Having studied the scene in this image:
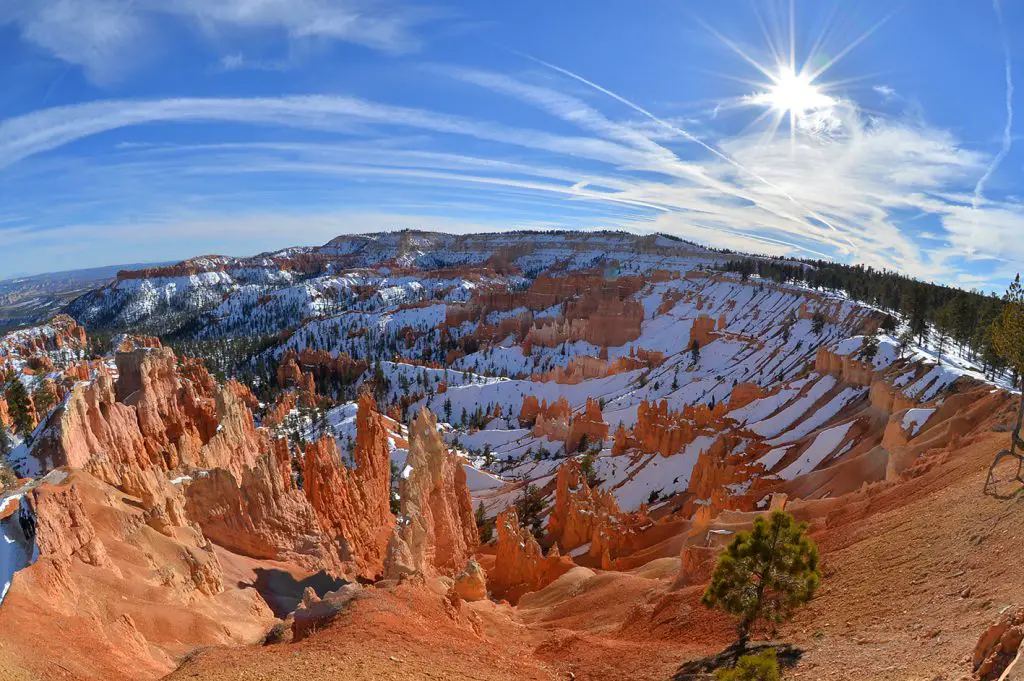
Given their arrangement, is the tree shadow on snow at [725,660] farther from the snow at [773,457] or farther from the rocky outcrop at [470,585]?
the snow at [773,457]

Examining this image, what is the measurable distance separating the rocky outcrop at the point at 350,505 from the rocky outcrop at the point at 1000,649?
22499 mm

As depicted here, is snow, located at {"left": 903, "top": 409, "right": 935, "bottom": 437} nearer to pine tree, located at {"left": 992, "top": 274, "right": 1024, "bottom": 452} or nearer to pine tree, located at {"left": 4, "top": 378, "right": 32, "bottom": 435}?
pine tree, located at {"left": 992, "top": 274, "right": 1024, "bottom": 452}

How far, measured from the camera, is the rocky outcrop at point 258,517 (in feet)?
69.4

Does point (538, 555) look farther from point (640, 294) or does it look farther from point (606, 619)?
point (640, 294)

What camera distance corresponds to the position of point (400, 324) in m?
148

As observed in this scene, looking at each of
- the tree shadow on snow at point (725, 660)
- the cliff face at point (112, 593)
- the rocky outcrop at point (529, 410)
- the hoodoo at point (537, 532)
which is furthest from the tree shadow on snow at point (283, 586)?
the rocky outcrop at point (529, 410)

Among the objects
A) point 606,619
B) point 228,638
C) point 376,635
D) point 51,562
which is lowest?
point 606,619

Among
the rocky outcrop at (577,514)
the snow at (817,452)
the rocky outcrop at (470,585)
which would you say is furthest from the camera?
the rocky outcrop at (577,514)

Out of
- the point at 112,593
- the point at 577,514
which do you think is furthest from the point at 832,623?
the point at 577,514

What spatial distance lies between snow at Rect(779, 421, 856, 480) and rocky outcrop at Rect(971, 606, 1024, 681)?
2912cm

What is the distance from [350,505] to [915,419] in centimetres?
3233

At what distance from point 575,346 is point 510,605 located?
304ft

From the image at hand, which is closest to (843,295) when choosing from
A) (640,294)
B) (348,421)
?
(640,294)

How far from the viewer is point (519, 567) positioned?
95.5 feet
